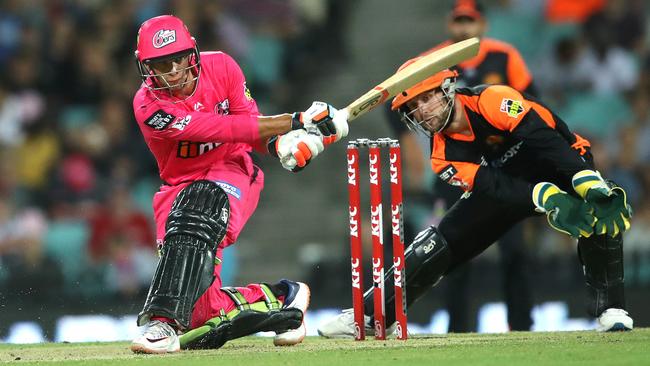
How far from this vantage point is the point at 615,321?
5328 mm

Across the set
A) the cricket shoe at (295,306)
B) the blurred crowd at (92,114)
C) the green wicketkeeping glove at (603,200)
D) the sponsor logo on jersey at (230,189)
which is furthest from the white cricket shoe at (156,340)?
the blurred crowd at (92,114)

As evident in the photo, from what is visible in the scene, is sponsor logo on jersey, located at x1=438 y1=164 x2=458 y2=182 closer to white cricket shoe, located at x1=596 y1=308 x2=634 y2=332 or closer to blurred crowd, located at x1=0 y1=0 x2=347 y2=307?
white cricket shoe, located at x1=596 y1=308 x2=634 y2=332

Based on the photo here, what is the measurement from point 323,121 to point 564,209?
1081 millimetres

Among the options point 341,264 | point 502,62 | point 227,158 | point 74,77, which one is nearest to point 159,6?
point 74,77

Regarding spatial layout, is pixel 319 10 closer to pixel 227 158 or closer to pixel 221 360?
pixel 227 158

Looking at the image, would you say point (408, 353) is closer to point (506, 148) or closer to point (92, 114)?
point (506, 148)

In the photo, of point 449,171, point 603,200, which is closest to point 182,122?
point 449,171

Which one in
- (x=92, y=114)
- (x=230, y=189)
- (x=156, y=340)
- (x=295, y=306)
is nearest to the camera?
(x=156, y=340)

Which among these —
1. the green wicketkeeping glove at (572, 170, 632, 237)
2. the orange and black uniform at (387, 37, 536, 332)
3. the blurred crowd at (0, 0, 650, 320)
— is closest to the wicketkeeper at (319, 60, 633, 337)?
the green wicketkeeping glove at (572, 170, 632, 237)

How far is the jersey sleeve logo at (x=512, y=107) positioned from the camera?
5082mm

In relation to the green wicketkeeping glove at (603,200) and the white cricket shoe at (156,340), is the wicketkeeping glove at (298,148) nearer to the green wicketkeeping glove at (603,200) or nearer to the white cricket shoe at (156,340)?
the white cricket shoe at (156,340)

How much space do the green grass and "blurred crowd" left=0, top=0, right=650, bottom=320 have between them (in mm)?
3396

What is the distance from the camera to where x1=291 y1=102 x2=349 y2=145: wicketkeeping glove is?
4.85 meters

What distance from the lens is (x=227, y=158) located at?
17.0ft
